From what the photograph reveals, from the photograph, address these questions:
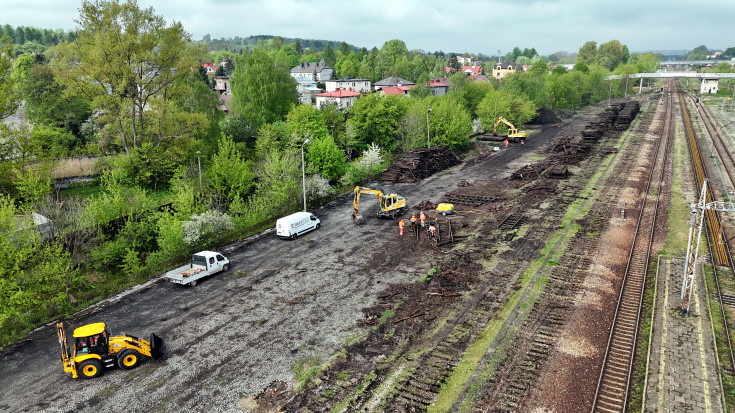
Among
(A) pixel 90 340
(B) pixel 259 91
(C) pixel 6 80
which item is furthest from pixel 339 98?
(A) pixel 90 340

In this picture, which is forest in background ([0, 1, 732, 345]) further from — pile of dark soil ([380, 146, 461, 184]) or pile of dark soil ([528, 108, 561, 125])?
pile of dark soil ([528, 108, 561, 125])

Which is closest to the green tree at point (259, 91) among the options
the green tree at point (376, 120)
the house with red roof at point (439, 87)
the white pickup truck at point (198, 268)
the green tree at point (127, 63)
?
the green tree at point (376, 120)

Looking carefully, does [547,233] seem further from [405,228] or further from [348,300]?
[348,300]

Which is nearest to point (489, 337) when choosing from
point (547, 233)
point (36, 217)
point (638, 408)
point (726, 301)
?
point (638, 408)

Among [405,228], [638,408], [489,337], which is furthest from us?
[405,228]

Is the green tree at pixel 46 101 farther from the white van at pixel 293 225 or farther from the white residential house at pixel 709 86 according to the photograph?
the white residential house at pixel 709 86

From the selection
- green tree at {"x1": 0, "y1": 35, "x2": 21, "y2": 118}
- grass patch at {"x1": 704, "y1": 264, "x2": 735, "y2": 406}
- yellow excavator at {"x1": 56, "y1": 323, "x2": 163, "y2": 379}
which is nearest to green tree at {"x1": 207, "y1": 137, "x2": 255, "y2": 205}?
green tree at {"x1": 0, "y1": 35, "x2": 21, "y2": 118}

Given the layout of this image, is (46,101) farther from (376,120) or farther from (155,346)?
(155,346)
